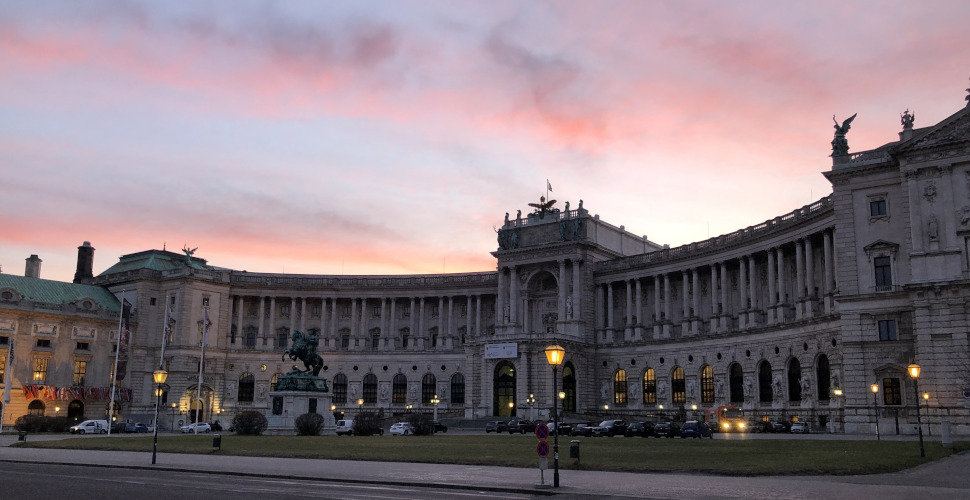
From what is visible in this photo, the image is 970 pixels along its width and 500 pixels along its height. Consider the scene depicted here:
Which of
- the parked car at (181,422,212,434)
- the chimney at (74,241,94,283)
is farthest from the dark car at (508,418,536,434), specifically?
the chimney at (74,241,94,283)

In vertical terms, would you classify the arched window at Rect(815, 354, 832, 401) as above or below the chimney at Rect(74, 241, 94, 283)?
below

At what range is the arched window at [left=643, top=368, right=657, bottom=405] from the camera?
10500 centimetres

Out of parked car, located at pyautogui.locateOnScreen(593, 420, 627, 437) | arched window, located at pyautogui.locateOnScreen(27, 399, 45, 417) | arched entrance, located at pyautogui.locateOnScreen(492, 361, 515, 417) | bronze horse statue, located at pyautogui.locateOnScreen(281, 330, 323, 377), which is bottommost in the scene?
parked car, located at pyautogui.locateOnScreen(593, 420, 627, 437)

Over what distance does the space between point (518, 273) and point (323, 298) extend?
98.9ft

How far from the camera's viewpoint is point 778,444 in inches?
2014

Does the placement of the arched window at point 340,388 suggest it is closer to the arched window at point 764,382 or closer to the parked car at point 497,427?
the parked car at point 497,427

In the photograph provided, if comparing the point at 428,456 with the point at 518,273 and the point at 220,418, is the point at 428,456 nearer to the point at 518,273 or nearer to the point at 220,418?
the point at 518,273

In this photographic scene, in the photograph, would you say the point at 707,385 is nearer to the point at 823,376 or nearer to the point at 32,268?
the point at 823,376

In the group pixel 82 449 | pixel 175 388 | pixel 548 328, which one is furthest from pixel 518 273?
pixel 82 449

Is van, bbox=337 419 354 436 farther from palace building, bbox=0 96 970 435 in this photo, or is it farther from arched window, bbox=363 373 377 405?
arched window, bbox=363 373 377 405

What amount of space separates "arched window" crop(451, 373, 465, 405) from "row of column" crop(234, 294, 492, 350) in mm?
4413

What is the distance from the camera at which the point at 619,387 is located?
109875 millimetres

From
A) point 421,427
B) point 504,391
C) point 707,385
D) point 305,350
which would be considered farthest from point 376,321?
point 421,427

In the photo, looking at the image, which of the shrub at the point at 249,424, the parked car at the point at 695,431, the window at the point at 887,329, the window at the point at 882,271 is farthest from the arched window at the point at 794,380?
the shrub at the point at 249,424
